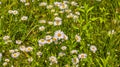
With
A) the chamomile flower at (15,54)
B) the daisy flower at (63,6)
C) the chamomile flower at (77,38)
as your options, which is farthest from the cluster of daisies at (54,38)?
the daisy flower at (63,6)

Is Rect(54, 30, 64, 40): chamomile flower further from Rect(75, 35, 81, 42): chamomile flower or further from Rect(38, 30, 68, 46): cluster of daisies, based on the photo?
Rect(75, 35, 81, 42): chamomile flower

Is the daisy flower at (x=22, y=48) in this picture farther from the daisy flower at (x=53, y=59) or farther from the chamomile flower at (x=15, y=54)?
the daisy flower at (x=53, y=59)

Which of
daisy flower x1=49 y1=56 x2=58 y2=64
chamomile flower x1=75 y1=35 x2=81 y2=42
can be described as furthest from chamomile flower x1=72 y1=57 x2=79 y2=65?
chamomile flower x1=75 y1=35 x2=81 y2=42

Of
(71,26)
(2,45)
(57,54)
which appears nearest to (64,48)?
(57,54)

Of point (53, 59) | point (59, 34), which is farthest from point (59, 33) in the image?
point (53, 59)

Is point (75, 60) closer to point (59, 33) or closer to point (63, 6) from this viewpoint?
point (59, 33)

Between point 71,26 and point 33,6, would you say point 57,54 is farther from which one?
point 33,6

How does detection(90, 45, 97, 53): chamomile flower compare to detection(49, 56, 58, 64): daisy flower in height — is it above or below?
above

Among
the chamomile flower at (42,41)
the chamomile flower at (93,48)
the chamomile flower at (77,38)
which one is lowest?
the chamomile flower at (93,48)
